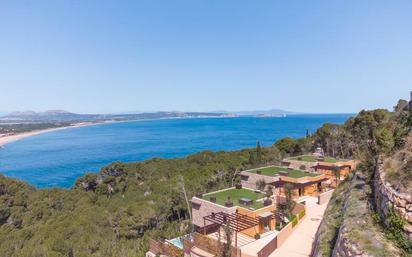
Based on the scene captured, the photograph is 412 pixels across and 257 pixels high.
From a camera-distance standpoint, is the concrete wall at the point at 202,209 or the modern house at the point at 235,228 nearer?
the modern house at the point at 235,228

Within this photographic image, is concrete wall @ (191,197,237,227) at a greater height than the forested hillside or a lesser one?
lesser

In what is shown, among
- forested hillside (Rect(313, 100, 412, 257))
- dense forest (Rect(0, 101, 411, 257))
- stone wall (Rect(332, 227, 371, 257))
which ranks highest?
forested hillside (Rect(313, 100, 412, 257))

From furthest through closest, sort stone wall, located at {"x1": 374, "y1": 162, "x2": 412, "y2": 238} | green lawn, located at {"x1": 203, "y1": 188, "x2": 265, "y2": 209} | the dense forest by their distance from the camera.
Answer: green lawn, located at {"x1": 203, "y1": 188, "x2": 265, "y2": 209} → the dense forest → stone wall, located at {"x1": 374, "y1": 162, "x2": 412, "y2": 238}

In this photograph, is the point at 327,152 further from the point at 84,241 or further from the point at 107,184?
the point at 84,241

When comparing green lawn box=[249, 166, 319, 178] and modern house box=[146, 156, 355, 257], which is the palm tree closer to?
modern house box=[146, 156, 355, 257]

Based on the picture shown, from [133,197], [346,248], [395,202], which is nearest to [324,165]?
[133,197]

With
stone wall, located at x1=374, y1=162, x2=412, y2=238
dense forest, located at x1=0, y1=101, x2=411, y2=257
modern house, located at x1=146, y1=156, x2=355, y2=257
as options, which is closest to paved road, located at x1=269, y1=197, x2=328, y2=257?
modern house, located at x1=146, y1=156, x2=355, y2=257

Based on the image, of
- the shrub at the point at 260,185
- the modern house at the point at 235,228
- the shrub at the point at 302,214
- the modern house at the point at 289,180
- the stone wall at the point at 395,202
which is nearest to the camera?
the stone wall at the point at 395,202

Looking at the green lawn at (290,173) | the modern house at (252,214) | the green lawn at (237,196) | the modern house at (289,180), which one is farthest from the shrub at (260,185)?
the green lawn at (290,173)

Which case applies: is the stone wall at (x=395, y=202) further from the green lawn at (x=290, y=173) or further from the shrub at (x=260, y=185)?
the green lawn at (x=290, y=173)

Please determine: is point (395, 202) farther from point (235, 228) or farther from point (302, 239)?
point (235, 228)
